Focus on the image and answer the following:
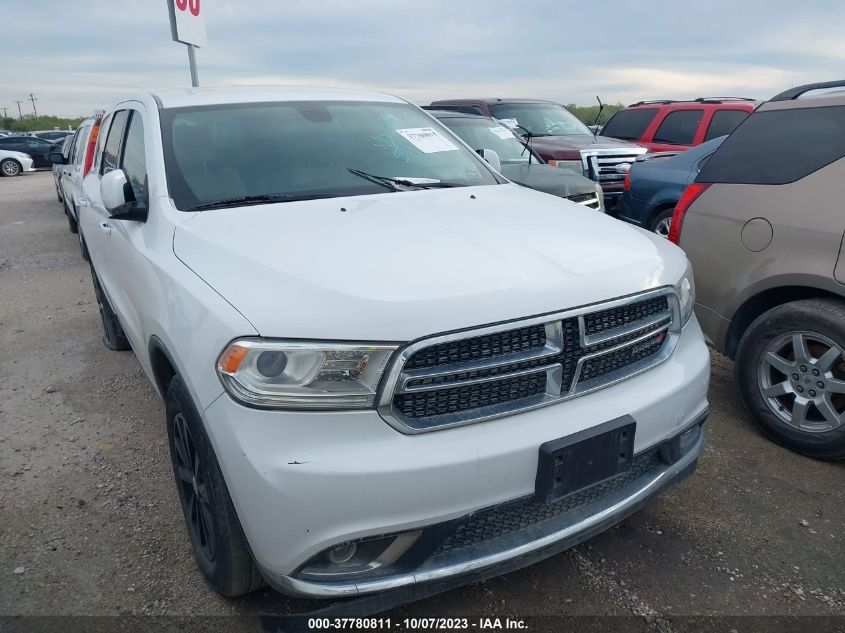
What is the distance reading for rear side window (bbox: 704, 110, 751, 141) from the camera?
8695 mm

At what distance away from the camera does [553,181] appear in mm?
6145

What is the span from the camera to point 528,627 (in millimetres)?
2254

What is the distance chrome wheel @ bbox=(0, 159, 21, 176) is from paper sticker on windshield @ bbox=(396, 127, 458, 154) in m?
26.8

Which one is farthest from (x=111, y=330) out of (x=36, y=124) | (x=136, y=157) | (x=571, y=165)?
(x=36, y=124)

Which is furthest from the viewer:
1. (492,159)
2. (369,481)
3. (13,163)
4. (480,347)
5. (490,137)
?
(13,163)

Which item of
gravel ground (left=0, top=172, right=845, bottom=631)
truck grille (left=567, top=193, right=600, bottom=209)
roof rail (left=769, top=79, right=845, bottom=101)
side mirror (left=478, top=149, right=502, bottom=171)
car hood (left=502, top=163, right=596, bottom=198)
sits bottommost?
gravel ground (left=0, top=172, right=845, bottom=631)

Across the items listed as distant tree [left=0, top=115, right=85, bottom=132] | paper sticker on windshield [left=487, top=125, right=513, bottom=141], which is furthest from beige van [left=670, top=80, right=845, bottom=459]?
distant tree [left=0, top=115, right=85, bottom=132]

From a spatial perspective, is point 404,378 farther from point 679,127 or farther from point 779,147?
point 679,127

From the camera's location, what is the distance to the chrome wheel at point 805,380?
10.0ft

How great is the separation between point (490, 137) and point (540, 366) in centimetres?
663

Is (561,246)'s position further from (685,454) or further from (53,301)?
(53,301)

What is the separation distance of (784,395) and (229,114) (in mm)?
3115

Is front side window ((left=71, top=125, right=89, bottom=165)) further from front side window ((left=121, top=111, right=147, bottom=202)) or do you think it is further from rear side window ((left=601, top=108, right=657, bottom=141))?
rear side window ((left=601, top=108, right=657, bottom=141))

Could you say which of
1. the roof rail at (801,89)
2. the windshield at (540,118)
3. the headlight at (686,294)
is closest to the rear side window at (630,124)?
the windshield at (540,118)
